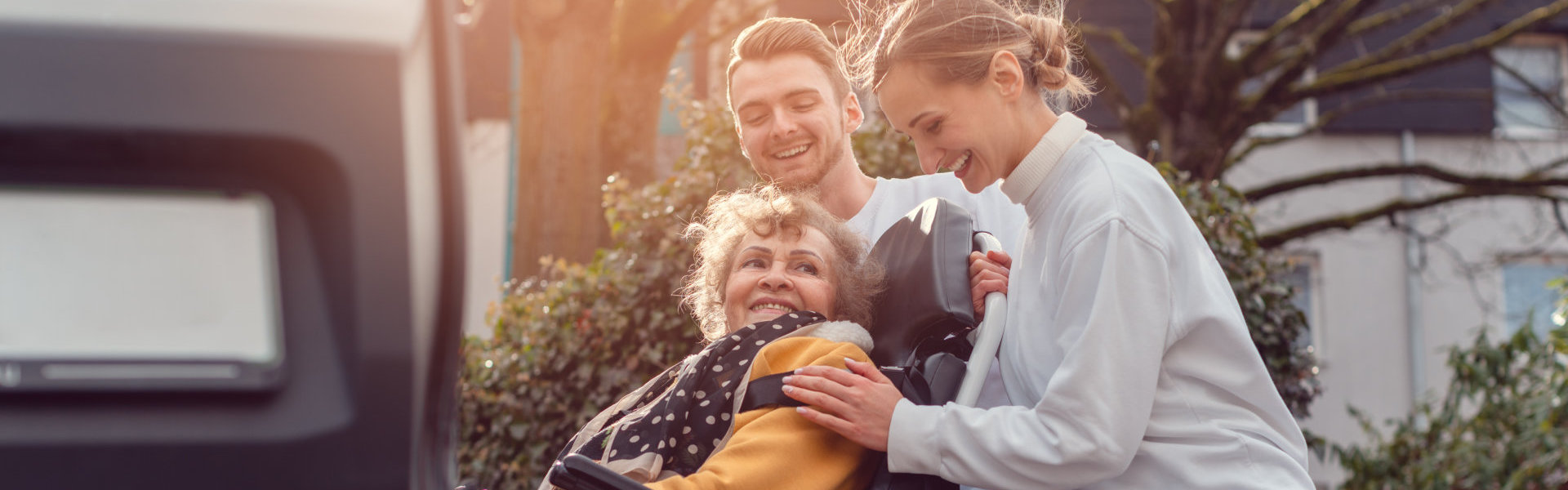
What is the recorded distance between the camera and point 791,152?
10.3 feet

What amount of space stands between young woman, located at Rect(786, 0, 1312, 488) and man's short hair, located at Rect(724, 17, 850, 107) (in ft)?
3.00

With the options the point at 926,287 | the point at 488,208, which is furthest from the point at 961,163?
the point at 488,208

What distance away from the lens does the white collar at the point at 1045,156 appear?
2.07 meters

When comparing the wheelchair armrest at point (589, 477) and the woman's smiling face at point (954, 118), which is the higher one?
the woman's smiling face at point (954, 118)

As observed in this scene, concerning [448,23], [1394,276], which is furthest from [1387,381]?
[448,23]

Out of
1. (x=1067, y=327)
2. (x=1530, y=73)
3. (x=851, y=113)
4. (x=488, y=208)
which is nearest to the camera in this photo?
(x=1067, y=327)

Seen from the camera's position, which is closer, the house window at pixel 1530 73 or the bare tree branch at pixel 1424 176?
the bare tree branch at pixel 1424 176

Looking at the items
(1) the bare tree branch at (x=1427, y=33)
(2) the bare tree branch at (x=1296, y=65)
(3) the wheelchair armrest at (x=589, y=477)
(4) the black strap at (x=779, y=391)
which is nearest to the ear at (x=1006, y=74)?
(4) the black strap at (x=779, y=391)

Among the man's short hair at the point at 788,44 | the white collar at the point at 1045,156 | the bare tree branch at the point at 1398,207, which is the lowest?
the bare tree branch at the point at 1398,207

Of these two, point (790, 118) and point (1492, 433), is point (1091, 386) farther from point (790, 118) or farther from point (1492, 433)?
point (1492, 433)

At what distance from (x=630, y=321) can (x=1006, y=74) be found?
2.74m

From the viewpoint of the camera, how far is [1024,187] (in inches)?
82.6

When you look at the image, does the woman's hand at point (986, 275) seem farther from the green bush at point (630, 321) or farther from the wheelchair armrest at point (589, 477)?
the green bush at point (630, 321)

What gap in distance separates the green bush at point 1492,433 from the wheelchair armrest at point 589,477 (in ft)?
15.6
